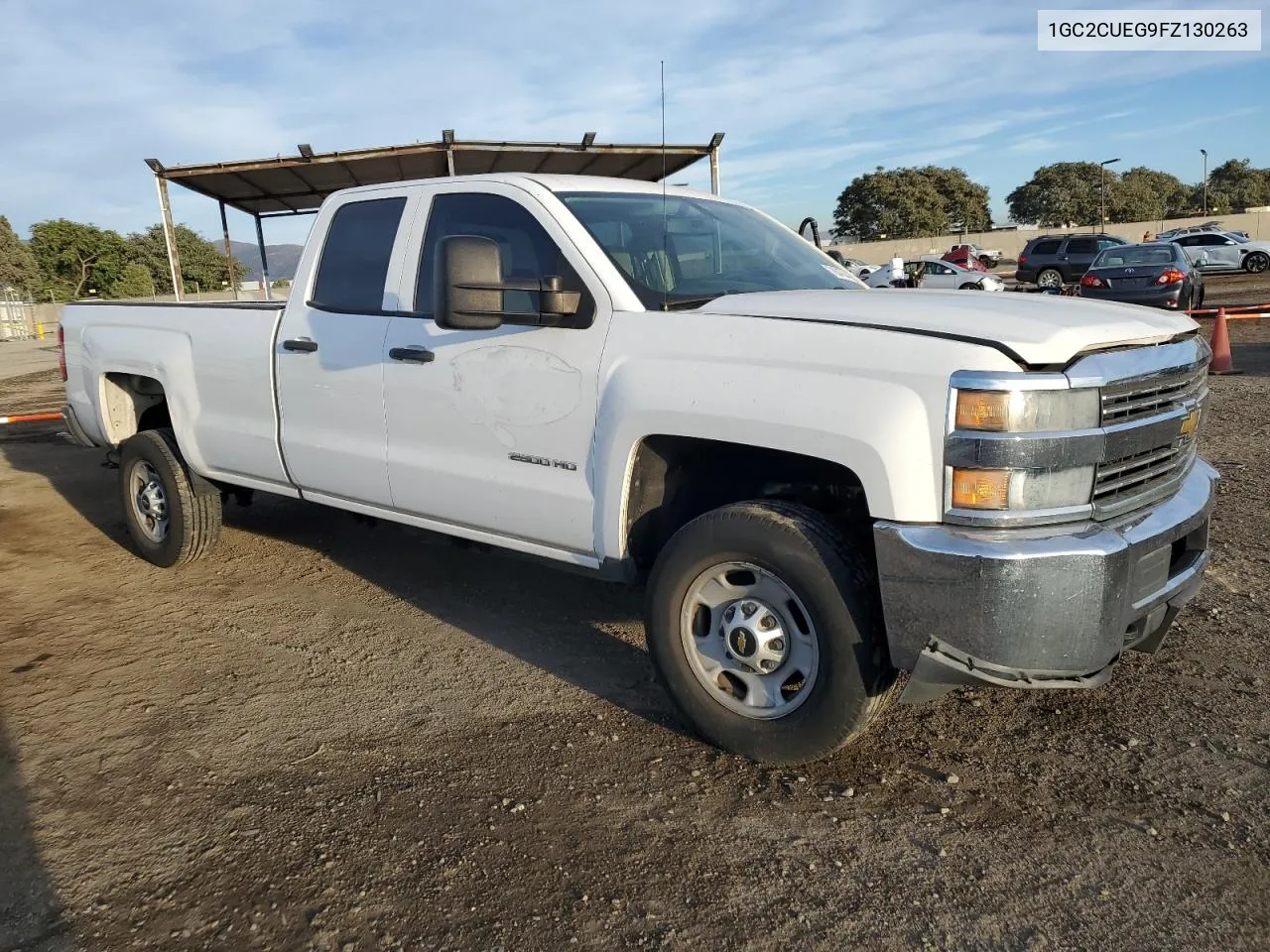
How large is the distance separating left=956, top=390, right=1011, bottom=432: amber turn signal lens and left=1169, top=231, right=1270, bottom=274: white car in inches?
1368

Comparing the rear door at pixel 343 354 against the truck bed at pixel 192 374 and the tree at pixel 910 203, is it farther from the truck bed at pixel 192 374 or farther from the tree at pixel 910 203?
the tree at pixel 910 203

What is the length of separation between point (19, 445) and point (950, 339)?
1082cm

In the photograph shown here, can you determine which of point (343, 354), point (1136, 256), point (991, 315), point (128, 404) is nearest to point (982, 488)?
point (991, 315)

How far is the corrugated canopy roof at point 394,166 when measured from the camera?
1208 cm

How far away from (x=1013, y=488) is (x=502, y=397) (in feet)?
6.26

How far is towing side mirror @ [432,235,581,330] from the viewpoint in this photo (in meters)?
3.39

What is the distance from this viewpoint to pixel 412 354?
159 inches

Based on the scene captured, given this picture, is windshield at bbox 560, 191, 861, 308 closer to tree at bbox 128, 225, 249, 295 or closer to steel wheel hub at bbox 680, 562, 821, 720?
steel wheel hub at bbox 680, 562, 821, 720

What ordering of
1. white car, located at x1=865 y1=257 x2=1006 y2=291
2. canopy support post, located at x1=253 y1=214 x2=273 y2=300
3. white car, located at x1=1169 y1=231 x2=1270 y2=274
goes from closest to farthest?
canopy support post, located at x1=253 y1=214 x2=273 y2=300 → white car, located at x1=865 y1=257 x2=1006 y2=291 → white car, located at x1=1169 y1=231 x2=1270 y2=274

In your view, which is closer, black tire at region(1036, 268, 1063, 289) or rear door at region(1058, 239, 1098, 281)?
rear door at region(1058, 239, 1098, 281)

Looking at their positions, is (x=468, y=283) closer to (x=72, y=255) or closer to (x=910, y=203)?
(x=72, y=255)

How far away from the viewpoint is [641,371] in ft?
10.8

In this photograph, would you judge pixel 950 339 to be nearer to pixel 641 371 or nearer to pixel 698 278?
pixel 641 371

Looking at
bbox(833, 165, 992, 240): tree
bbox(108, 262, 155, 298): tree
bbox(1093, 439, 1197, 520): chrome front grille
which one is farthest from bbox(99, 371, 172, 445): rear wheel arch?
bbox(833, 165, 992, 240): tree
